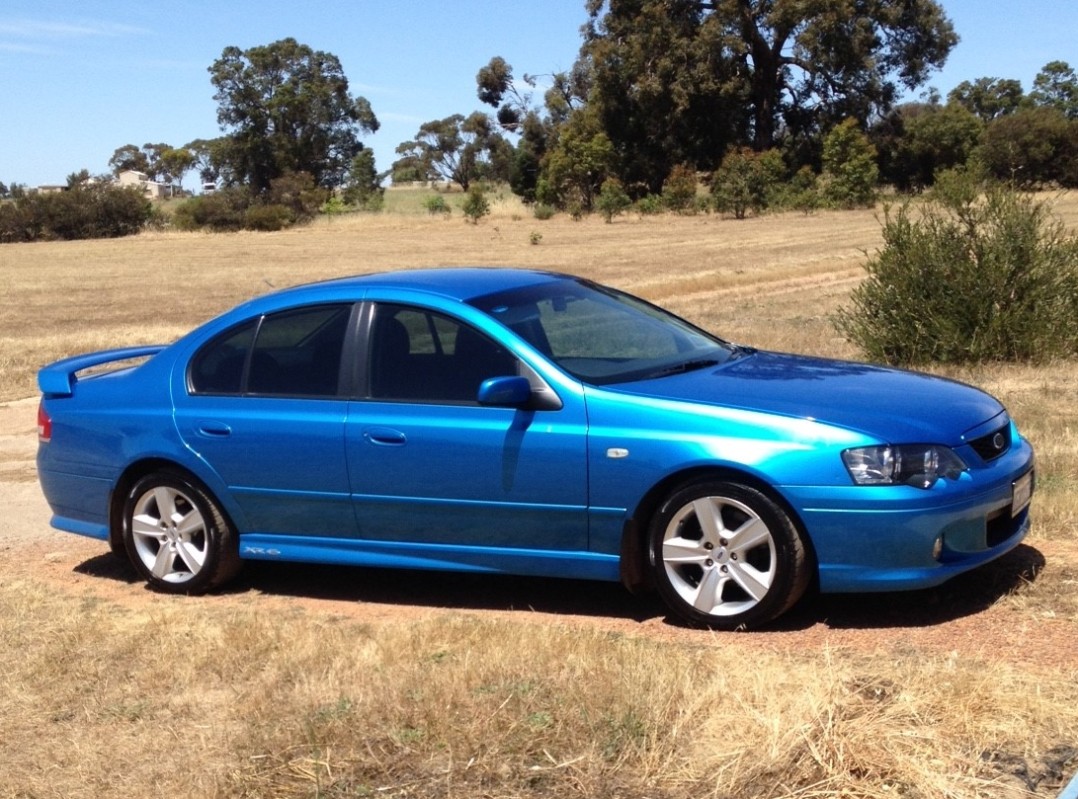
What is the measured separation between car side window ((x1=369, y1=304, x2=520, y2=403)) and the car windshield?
15cm

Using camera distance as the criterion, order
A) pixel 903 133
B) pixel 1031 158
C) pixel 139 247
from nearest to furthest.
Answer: pixel 139 247
pixel 1031 158
pixel 903 133

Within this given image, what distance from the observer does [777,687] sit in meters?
4.34

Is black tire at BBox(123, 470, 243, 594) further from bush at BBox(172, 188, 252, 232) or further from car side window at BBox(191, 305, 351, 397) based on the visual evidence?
bush at BBox(172, 188, 252, 232)

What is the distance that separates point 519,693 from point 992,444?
7.84ft

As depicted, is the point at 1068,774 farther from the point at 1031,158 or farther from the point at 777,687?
the point at 1031,158

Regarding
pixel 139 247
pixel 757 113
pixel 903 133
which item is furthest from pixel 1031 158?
pixel 139 247

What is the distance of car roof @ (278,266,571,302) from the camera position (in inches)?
253

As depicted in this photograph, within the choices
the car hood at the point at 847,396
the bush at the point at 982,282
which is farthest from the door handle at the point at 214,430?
the bush at the point at 982,282

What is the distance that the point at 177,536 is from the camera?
682cm

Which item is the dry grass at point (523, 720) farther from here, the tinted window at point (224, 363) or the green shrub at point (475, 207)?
the green shrub at point (475, 207)

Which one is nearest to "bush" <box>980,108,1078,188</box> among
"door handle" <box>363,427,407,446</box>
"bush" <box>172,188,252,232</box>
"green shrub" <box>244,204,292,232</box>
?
"green shrub" <box>244,204,292,232</box>

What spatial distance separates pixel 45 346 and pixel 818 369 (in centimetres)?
1436

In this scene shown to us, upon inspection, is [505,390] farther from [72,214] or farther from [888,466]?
[72,214]

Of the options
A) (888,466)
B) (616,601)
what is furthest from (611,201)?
(888,466)
